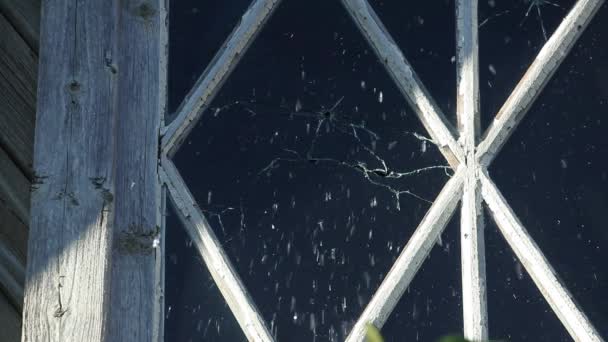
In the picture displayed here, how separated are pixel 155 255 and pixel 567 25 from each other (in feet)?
3.13

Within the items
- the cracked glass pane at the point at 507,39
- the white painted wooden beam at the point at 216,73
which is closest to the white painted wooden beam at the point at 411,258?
the cracked glass pane at the point at 507,39

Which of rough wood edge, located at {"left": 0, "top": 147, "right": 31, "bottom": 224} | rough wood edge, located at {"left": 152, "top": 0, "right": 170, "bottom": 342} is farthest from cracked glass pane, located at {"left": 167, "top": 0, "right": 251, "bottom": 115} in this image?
rough wood edge, located at {"left": 0, "top": 147, "right": 31, "bottom": 224}

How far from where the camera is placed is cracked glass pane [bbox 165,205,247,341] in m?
1.73

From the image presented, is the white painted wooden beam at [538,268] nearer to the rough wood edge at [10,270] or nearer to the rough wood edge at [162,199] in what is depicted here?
the rough wood edge at [162,199]

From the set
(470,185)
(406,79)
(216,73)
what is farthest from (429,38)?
(216,73)

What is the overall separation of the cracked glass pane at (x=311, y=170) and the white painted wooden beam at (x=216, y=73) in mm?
17

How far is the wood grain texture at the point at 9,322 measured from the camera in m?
1.73

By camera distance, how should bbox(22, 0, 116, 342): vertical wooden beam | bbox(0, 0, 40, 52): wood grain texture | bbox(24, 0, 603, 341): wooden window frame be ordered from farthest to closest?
bbox(0, 0, 40, 52): wood grain texture < bbox(24, 0, 603, 341): wooden window frame < bbox(22, 0, 116, 342): vertical wooden beam

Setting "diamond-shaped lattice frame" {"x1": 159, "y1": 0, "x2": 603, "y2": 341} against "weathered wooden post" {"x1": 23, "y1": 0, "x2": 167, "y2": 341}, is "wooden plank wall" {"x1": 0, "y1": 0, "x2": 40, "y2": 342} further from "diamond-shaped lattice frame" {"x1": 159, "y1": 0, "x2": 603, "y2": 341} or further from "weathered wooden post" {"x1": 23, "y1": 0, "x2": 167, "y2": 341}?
"diamond-shaped lattice frame" {"x1": 159, "y1": 0, "x2": 603, "y2": 341}

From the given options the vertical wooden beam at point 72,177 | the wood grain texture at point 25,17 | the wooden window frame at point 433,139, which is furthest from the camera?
the wood grain texture at point 25,17

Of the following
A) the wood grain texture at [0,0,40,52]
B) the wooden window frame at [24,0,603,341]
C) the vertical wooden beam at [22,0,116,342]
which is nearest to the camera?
the vertical wooden beam at [22,0,116,342]

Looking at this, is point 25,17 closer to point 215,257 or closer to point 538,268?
point 215,257

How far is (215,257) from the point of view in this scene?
5.73ft

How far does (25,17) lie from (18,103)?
0.58 ft
